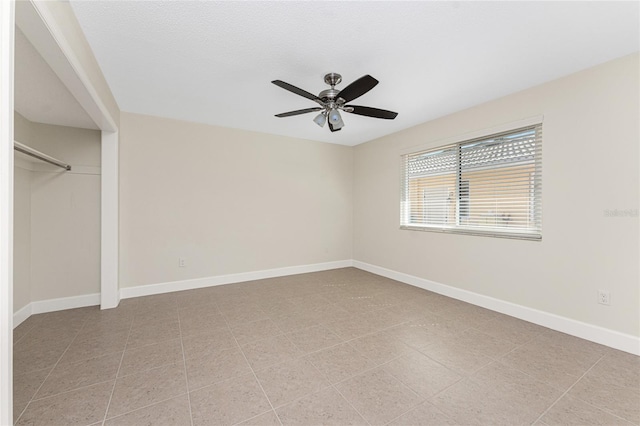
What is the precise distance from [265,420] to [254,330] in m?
1.17

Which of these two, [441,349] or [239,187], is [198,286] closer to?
[239,187]

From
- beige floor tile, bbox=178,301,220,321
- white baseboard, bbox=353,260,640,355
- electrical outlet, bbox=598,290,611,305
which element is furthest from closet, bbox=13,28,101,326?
electrical outlet, bbox=598,290,611,305

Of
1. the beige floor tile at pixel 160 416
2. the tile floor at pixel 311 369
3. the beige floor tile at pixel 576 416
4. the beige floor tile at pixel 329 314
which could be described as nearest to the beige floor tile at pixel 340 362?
the tile floor at pixel 311 369

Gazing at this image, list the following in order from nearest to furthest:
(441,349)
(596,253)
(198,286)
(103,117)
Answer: (441,349) → (596,253) → (103,117) → (198,286)

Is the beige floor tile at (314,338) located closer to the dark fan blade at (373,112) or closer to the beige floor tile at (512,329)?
the beige floor tile at (512,329)

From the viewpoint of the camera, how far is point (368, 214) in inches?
201

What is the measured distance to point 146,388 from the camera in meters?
1.78

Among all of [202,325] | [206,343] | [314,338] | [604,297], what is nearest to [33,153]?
[202,325]

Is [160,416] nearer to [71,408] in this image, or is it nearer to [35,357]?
[71,408]

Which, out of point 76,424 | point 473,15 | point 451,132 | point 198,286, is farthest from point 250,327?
point 451,132

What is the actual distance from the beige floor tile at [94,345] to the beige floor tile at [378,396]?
6.56 ft

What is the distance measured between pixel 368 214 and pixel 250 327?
3150 mm

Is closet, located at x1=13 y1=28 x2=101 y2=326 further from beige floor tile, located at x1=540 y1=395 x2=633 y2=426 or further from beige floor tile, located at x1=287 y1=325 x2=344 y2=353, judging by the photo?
beige floor tile, located at x1=540 y1=395 x2=633 y2=426

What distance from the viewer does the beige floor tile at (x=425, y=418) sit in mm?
1491
